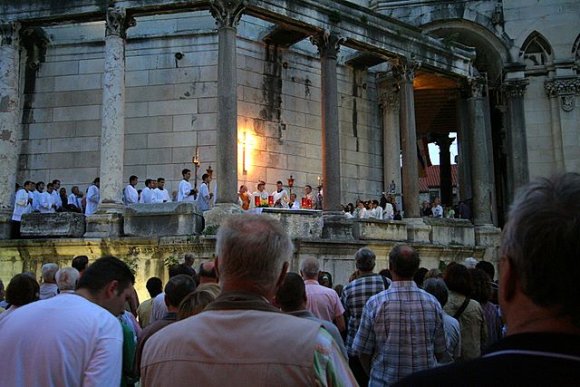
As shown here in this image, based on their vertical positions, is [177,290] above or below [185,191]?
→ below

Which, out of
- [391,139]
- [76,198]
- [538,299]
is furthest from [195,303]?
[391,139]

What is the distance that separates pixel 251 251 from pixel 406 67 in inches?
709

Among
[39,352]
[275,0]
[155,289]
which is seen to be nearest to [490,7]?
[275,0]

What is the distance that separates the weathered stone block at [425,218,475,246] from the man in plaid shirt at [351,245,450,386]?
14.5 m

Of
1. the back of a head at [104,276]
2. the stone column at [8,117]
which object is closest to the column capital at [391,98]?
the stone column at [8,117]

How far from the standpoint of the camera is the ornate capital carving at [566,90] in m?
21.9

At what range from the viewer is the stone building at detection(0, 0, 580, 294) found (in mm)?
15906

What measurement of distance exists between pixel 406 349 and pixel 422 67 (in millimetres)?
16839

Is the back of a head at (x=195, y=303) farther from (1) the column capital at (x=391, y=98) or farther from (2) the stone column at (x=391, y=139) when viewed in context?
(1) the column capital at (x=391, y=98)

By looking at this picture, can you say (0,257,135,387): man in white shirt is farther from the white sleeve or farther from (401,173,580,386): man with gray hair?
(401,173,580,386): man with gray hair

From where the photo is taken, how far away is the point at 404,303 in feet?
15.0

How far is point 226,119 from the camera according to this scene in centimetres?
1488

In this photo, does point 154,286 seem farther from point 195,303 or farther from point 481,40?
point 481,40

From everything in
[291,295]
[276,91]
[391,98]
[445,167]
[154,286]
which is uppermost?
[391,98]
